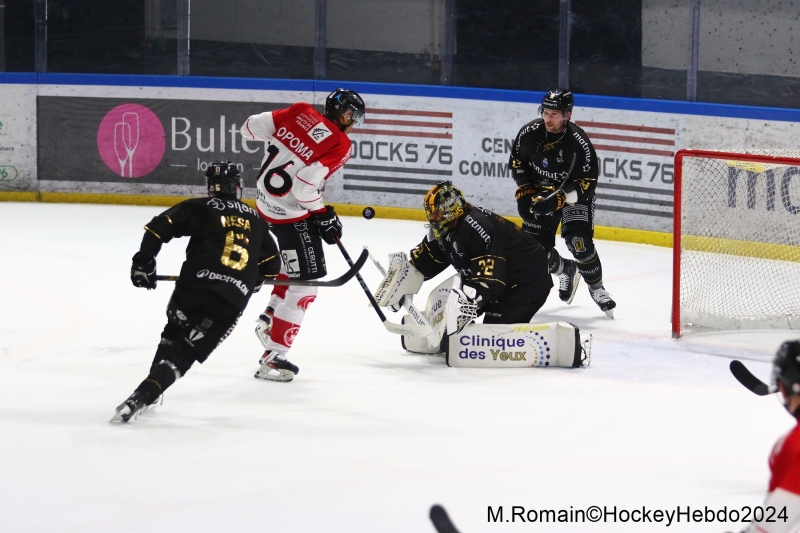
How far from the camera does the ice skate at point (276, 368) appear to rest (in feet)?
15.4

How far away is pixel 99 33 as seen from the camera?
9875mm

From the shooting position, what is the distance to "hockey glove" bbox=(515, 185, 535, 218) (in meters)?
6.25

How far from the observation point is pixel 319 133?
487cm

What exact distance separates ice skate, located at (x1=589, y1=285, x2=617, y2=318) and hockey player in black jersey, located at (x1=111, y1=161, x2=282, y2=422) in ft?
8.37

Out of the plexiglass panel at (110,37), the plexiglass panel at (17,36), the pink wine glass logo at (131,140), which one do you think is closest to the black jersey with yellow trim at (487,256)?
the pink wine glass logo at (131,140)

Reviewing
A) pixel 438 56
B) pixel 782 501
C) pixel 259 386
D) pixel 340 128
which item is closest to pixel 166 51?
pixel 438 56

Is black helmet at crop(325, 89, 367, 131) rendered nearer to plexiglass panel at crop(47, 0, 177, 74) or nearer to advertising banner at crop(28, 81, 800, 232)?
advertising banner at crop(28, 81, 800, 232)

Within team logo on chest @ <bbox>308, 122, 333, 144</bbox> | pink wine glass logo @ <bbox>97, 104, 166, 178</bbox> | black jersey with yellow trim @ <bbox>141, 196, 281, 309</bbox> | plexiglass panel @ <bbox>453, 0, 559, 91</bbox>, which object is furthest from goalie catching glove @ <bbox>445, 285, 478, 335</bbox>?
pink wine glass logo @ <bbox>97, 104, 166, 178</bbox>

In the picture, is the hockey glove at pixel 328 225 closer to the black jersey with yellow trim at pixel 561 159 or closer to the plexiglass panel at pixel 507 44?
the black jersey with yellow trim at pixel 561 159

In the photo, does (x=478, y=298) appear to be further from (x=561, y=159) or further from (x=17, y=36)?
(x=17, y=36)

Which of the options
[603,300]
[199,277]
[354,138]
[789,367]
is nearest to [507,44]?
[354,138]

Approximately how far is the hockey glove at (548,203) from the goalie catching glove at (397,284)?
1.20m

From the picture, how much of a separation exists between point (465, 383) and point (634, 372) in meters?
0.79

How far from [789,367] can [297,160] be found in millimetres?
3144
